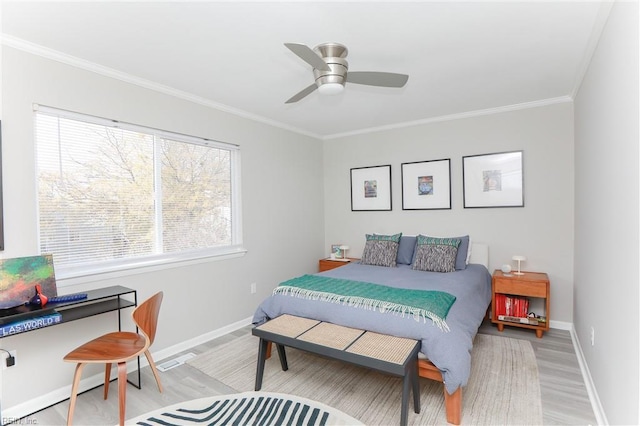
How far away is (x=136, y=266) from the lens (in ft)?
9.53

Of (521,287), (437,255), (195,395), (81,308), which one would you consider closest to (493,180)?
(437,255)

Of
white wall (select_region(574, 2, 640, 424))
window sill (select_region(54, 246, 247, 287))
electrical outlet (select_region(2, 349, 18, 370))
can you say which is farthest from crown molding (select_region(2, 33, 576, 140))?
electrical outlet (select_region(2, 349, 18, 370))

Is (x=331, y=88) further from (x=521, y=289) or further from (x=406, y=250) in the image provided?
(x=521, y=289)

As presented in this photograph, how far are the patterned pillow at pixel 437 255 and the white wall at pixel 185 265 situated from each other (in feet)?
5.86

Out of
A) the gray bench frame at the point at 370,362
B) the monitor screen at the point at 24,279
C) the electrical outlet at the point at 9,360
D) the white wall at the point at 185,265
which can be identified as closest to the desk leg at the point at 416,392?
the gray bench frame at the point at 370,362

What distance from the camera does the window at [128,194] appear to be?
8.14ft

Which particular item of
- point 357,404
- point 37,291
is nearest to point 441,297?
point 357,404

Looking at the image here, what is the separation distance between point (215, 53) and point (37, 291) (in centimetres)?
208

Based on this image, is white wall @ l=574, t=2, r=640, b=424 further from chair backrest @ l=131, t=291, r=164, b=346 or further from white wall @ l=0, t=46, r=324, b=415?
white wall @ l=0, t=46, r=324, b=415

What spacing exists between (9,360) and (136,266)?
994 mm

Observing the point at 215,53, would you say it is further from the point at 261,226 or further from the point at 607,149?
the point at 607,149

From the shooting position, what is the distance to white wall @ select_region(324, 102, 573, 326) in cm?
358

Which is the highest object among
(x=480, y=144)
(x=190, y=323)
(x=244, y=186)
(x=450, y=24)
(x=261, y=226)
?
(x=450, y=24)

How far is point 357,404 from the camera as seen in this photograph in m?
2.31
